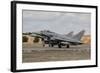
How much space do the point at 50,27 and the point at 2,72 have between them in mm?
410

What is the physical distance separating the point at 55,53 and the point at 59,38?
0.33 feet

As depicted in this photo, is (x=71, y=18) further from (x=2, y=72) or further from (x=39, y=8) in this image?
(x=2, y=72)

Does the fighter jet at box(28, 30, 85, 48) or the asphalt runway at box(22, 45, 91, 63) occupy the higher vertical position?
the fighter jet at box(28, 30, 85, 48)

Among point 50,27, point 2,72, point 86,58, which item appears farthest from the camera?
point 86,58

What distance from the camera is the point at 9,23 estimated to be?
1.31 metres

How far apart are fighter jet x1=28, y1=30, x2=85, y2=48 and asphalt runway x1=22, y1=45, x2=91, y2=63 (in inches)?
1.1

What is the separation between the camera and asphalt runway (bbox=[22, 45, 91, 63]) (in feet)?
4.40

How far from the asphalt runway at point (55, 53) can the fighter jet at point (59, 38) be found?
29mm

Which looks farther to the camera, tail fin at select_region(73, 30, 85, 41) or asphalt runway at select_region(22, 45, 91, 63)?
tail fin at select_region(73, 30, 85, 41)

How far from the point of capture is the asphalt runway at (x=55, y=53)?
4.40 feet

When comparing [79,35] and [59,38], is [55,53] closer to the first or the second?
[59,38]

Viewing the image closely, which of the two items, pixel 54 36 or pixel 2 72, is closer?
pixel 2 72

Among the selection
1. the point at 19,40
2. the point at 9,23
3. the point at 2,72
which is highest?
the point at 9,23

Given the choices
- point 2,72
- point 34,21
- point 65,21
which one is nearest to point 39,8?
point 34,21
